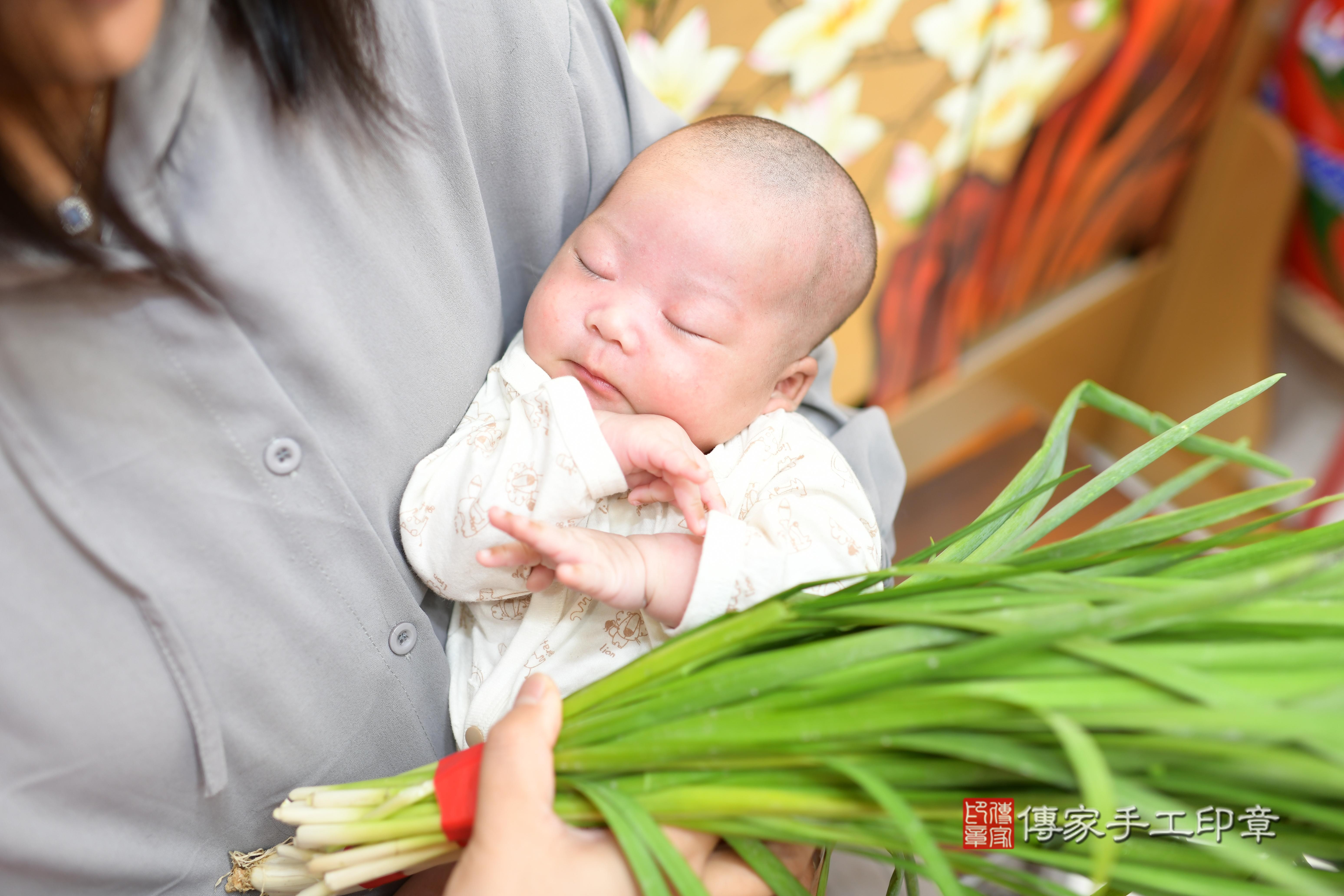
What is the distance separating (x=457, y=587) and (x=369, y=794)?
0.20 metres

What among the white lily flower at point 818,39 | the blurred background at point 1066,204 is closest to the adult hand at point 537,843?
the blurred background at point 1066,204

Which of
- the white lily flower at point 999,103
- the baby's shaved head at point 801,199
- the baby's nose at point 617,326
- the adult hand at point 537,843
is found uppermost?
the white lily flower at point 999,103

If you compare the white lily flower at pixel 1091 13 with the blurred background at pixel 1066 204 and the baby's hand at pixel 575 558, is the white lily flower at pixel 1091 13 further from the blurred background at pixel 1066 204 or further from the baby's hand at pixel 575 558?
the baby's hand at pixel 575 558

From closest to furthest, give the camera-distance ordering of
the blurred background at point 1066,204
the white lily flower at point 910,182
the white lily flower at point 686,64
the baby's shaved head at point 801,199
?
the baby's shaved head at point 801,199 < the white lily flower at point 686,64 < the blurred background at point 1066,204 < the white lily flower at point 910,182

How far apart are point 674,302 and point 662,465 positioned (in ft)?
0.72

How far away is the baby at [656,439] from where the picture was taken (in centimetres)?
84

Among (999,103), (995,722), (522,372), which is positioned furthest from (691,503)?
(999,103)

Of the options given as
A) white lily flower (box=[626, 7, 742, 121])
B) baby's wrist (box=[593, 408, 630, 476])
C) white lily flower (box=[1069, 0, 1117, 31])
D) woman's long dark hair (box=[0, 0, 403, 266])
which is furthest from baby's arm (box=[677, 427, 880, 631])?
white lily flower (box=[1069, 0, 1117, 31])

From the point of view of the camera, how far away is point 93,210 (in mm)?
637

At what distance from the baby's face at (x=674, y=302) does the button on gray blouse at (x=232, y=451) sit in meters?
0.11

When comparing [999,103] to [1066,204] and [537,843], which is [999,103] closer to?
[1066,204]

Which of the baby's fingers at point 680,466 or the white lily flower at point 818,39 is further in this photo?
the white lily flower at point 818,39

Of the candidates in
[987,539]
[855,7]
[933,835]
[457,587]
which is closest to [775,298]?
[987,539]

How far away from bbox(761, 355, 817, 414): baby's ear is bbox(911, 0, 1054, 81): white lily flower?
1156 mm
